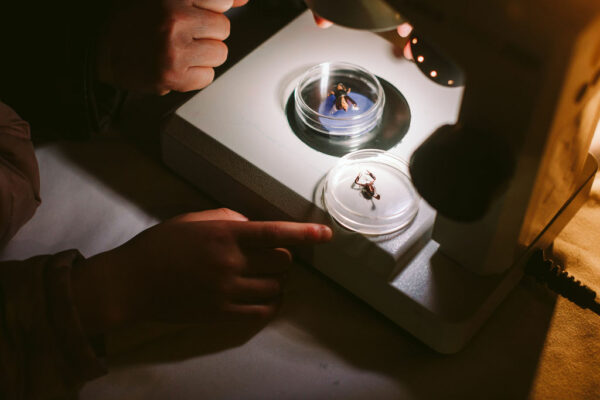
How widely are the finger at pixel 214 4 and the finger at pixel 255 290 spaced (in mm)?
335

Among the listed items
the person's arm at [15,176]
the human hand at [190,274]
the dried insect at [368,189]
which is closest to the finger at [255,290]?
the human hand at [190,274]

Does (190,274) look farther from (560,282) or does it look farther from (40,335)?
(560,282)

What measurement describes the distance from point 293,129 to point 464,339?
0.28m

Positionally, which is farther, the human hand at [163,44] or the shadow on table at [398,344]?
the human hand at [163,44]

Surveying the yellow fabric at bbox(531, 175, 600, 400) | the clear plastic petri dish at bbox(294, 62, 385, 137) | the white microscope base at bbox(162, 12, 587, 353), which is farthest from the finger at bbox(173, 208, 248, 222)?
the yellow fabric at bbox(531, 175, 600, 400)

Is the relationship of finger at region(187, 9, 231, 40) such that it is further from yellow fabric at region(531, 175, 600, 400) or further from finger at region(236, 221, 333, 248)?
yellow fabric at region(531, 175, 600, 400)

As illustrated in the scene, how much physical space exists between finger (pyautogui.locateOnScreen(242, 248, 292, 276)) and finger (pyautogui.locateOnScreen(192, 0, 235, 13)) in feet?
1.01

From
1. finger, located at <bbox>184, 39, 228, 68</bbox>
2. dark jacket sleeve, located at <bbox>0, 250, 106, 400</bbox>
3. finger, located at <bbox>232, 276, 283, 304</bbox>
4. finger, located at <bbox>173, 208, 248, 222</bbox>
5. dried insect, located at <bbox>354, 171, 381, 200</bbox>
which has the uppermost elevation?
dried insect, located at <bbox>354, 171, 381, 200</bbox>

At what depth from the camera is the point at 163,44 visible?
2.32ft

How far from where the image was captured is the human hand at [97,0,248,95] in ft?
2.34

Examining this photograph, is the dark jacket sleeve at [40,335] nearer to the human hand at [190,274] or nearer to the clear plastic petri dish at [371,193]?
the human hand at [190,274]

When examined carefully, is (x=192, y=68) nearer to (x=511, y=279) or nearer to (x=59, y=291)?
(x=59, y=291)

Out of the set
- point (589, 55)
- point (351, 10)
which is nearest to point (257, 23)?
point (351, 10)

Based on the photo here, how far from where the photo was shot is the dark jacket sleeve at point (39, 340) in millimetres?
548
